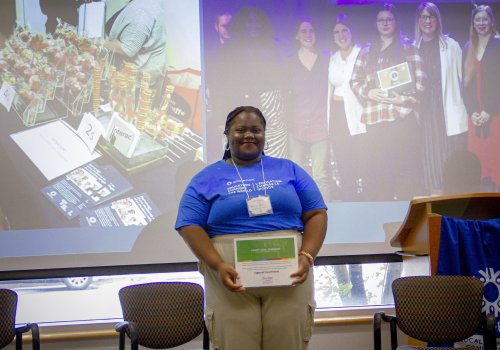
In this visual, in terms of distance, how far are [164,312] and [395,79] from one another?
2.20 meters

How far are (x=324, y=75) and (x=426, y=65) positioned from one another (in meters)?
0.71

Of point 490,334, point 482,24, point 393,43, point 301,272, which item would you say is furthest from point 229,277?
point 482,24

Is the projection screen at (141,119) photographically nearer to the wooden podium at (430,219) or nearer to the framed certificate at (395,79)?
the framed certificate at (395,79)

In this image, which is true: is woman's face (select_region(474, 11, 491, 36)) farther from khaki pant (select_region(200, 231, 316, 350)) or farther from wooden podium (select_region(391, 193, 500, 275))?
khaki pant (select_region(200, 231, 316, 350))

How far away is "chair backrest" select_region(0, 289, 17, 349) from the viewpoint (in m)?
2.67

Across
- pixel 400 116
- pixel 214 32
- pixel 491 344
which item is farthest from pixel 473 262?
pixel 214 32

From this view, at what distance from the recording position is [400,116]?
3668mm

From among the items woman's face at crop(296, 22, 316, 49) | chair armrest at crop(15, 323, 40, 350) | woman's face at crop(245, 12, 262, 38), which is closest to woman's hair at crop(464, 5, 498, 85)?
woman's face at crop(296, 22, 316, 49)

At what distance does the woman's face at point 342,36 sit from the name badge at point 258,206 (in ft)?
6.28

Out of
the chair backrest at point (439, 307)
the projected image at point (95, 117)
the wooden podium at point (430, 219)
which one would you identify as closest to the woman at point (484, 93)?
the wooden podium at point (430, 219)

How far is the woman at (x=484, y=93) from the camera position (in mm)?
3672

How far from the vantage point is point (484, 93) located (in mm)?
3711

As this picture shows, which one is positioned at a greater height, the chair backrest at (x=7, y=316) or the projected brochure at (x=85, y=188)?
the projected brochure at (x=85, y=188)

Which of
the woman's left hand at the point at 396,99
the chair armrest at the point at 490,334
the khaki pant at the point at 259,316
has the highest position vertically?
the woman's left hand at the point at 396,99
